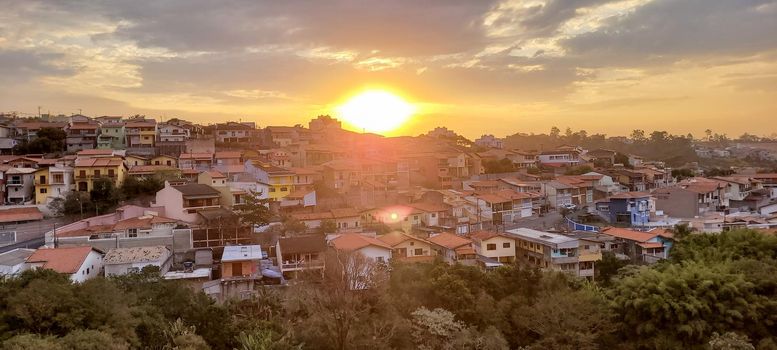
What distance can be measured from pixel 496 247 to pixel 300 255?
810cm

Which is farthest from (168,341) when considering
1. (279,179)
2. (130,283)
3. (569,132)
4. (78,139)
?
(569,132)

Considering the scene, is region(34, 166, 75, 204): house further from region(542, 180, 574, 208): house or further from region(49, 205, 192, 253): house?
region(542, 180, 574, 208): house

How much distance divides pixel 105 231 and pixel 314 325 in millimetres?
11211

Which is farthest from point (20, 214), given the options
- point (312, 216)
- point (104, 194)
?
point (312, 216)

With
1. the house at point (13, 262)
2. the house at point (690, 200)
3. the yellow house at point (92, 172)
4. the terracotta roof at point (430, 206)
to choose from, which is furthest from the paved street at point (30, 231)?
the house at point (690, 200)

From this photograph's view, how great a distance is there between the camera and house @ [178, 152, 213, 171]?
30828 mm

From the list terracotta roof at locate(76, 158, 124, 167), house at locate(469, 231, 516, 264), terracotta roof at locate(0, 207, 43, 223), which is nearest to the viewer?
house at locate(469, 231, 516, 264)

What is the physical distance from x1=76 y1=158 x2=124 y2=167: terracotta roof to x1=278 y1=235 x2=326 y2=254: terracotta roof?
11.9 metres

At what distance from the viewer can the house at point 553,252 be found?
2064 cm

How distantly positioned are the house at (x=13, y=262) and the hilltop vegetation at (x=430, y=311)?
13.4 feet

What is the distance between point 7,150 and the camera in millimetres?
33531

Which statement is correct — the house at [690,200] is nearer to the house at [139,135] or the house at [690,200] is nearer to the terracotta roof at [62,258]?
the terracotta roof at [62,258]

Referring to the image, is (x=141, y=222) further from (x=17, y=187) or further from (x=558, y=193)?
(x=558, y=193)

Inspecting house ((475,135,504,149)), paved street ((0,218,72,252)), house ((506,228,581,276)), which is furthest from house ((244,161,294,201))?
house ((475,135,504,149))
